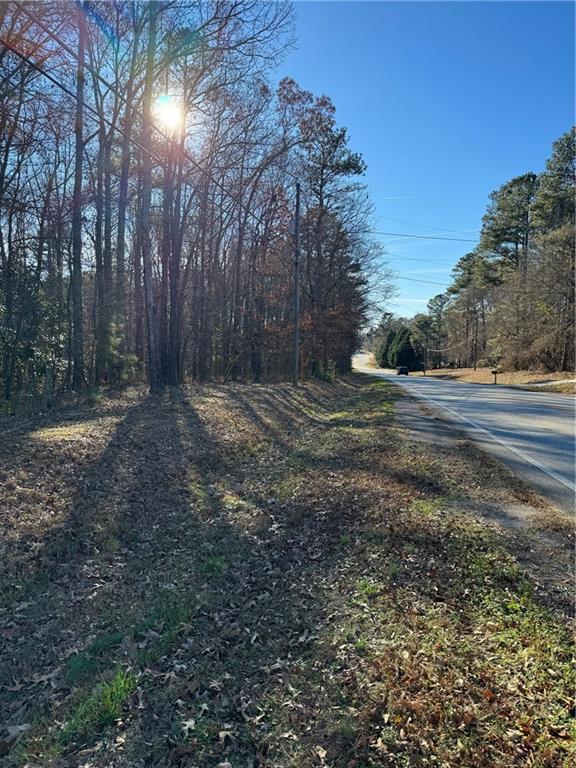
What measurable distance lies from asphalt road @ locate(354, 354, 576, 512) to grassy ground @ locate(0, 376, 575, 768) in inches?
25.7

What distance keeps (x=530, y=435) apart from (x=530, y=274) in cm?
2813

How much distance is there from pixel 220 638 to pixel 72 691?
988 mm

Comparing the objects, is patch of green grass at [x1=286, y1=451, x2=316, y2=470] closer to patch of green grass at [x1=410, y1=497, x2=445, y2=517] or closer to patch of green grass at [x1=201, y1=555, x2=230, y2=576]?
patch of green grass at [x1=410, y1=497, x2=445, y2=517]

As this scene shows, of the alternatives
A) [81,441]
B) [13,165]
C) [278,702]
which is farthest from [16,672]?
[13,165]

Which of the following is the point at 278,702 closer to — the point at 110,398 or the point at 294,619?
the point at 294,619

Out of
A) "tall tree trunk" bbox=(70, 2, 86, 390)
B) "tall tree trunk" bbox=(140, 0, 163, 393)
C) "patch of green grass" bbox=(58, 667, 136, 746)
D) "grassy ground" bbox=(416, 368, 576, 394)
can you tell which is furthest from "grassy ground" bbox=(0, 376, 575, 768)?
"grassy ground" bbox=(416, 368, 576, 394)

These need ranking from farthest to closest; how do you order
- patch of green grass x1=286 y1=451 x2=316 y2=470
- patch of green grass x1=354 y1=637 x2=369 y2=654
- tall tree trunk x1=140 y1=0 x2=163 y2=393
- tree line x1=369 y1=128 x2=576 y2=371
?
tree line x1=369 y1=128 x2=576 y2=371 < tall tree trunk x1=140 y1=0 x2=163 y2=393 < patch of green grass x1=286 y1=451 x2=316 y2=470 < patch of green grass x1=354 y1=637 x2=369 y2=654

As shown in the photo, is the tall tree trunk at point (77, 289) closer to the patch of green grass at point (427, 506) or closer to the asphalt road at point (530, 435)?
the asphalt road at point (530, 435)

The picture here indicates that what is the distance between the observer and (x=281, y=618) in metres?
3.54

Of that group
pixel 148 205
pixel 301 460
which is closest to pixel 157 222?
pixel 148 205

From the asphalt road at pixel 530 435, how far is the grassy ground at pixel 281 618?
2.14 feet

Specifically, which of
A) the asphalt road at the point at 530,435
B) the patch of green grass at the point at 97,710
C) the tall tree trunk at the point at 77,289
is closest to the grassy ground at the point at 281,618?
the patch of green grass at the point at 97,710

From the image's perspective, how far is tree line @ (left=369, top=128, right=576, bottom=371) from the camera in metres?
31.3

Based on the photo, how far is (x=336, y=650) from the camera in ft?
9.97
